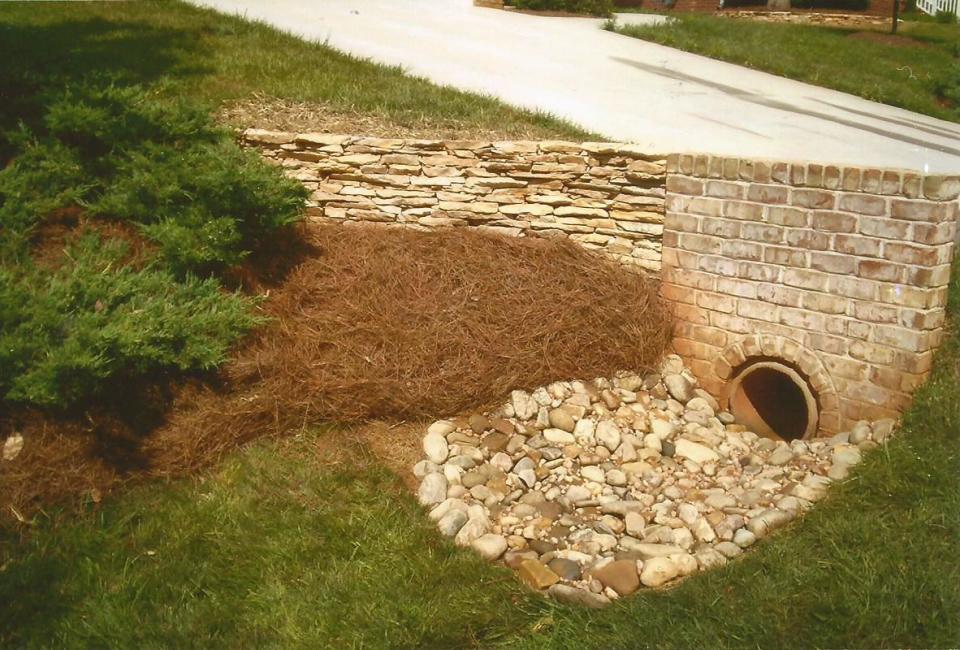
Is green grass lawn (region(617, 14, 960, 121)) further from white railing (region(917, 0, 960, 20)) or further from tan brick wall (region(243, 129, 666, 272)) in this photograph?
tan brick wall (region(243, 129, 666, 272))

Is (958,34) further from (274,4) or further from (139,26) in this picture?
(139,26)

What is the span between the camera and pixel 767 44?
40.2ft

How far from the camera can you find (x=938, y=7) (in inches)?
565

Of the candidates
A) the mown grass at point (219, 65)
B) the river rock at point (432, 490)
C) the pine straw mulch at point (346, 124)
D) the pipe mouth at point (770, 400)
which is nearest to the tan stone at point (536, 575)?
the river rock at point (432, 490)

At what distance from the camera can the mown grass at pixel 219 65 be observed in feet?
23.4

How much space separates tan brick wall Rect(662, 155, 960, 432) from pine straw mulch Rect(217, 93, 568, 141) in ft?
5.45

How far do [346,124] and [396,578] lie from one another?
4.10m

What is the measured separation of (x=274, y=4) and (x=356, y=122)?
670 cm

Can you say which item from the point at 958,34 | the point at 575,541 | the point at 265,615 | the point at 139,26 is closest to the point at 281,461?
the point at 265,615

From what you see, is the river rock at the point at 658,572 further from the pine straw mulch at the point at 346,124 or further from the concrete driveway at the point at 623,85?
the pine straw mulch at the point at 346,124

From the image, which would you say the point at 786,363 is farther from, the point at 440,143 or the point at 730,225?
the point at 440,143

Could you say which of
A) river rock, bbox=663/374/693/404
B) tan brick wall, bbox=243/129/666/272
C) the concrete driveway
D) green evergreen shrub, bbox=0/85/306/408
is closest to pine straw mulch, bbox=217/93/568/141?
tan brick wall, bbox=243/129/666/272

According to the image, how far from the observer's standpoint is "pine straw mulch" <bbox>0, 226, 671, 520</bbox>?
4.43 metres

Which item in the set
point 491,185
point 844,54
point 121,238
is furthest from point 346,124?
point 844,54
